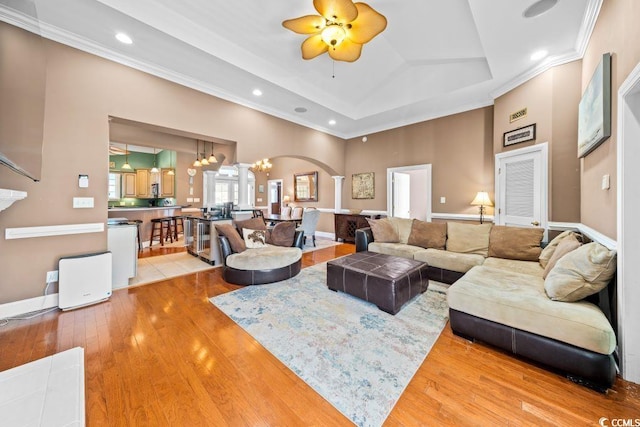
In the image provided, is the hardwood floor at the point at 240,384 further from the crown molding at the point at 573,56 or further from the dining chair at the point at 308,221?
the dining chair at the point at 308,221

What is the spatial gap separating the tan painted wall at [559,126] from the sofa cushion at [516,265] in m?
1.09

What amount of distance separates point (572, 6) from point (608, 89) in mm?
1144

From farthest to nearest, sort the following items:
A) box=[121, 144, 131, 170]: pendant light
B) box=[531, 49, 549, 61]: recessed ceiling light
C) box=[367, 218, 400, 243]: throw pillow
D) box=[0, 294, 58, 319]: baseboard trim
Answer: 1. box=[121, 144, 131, 170]: pendant light
2. box=[367, 218, 400, 243]: throw pillow
3. box=[531, 49, 549, 61]: recessed ceiling light
4. box=[0, 294, 58, 319]: baseboard trim

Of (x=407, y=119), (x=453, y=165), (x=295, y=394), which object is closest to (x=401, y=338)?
(x=295, y=394)

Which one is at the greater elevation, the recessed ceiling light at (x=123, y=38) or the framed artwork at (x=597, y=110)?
the recessed ceiling light at (x=123, y=38)

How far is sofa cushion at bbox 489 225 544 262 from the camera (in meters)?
3.02

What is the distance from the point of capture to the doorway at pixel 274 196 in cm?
985

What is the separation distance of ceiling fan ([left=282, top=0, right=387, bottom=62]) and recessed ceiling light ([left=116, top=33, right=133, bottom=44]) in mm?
2118

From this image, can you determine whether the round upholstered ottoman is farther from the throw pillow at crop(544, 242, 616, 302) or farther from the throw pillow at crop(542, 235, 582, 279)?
the throw pillow at crop(542, 235, 582, 279)

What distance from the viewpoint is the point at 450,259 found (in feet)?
10.9

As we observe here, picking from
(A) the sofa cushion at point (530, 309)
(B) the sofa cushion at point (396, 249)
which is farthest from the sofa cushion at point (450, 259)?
(A) the sofa cushion at point (530, 309)

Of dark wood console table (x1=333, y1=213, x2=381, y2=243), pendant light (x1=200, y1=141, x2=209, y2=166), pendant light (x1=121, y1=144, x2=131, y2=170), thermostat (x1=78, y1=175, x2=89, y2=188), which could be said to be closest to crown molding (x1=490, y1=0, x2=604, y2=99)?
dark wood console table (x1=333, y1=213, x2=381, y2=243)

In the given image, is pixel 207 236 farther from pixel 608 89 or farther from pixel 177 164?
pixel 608 89

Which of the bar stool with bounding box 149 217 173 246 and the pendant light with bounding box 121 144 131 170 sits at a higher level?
the pendant light with bounding box 121 144 131 170
